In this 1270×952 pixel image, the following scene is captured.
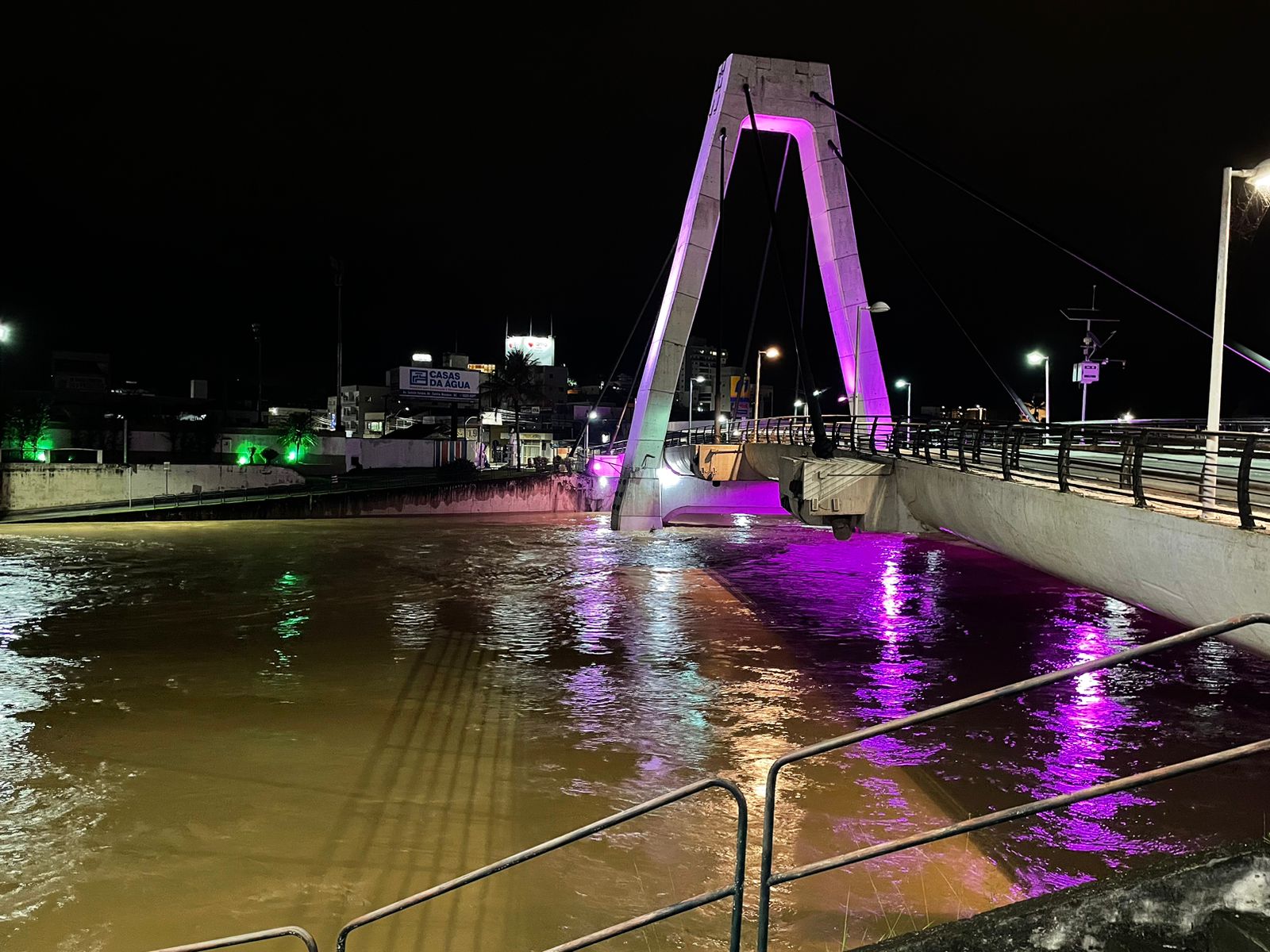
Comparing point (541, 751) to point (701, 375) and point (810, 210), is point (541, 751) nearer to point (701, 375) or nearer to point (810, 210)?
point (810, 210)

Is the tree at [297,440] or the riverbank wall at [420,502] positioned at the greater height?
the tree at [297,440]

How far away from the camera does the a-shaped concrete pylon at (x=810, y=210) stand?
32625mm

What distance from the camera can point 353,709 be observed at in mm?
11328

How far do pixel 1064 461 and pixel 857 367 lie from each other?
20328mm

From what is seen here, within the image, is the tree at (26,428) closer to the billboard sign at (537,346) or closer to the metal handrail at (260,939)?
the metal handrail at (260,939)

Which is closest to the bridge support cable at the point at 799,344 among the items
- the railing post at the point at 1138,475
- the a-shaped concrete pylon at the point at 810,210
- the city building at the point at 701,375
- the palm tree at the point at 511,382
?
the a-shaped concrete pylon at the point at 810,210

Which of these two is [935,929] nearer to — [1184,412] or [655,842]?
[655,842]

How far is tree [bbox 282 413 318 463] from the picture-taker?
51.7 m

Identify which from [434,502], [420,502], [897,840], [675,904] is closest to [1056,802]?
[897,840]

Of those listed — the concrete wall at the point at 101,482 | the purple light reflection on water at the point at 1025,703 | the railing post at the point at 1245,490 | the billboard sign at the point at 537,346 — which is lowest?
the purple light reflection on water at the point at 1025,703

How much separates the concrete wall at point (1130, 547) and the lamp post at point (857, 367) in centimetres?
1444

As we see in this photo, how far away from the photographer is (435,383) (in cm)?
6531

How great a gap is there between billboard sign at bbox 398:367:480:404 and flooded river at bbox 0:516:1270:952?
44.1m

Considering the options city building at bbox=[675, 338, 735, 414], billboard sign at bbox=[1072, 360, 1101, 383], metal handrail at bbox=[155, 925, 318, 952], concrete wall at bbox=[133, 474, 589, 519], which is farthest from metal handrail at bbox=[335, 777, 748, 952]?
city building at bbox=[675, 338, 735, 414]
